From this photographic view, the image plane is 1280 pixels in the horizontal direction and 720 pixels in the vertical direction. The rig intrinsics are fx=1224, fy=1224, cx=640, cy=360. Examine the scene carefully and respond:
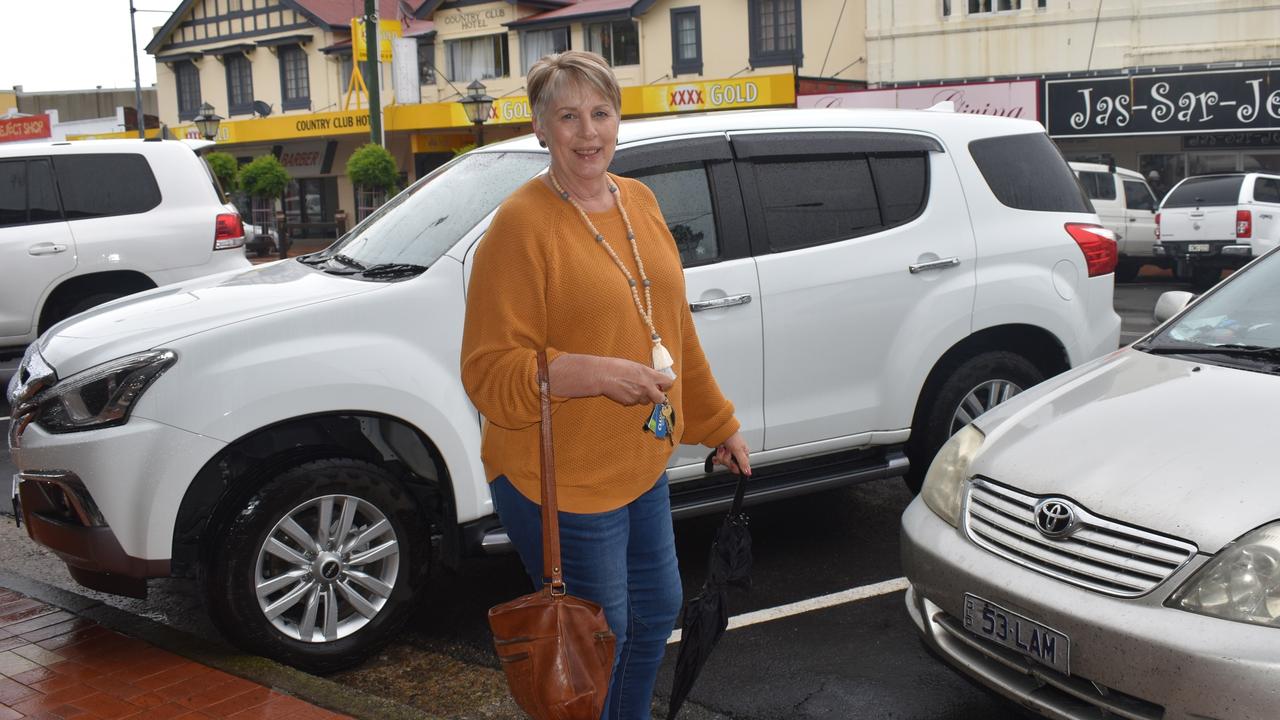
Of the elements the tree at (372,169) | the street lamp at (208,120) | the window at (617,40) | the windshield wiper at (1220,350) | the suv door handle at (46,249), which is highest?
the window at (617,40)

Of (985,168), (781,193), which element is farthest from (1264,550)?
(985,168)

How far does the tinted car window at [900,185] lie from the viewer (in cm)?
528

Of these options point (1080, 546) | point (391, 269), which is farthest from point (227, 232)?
point (1080, 546)

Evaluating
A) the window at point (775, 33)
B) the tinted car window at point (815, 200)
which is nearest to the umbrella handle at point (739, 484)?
the tinted car window at point (815, 200)

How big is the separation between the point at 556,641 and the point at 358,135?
38.2m

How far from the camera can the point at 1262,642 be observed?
2.77 meters

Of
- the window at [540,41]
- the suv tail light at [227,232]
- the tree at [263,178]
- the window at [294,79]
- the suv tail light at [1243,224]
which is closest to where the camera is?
the suv tail light at [227,232]

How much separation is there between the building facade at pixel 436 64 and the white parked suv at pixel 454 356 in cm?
1973

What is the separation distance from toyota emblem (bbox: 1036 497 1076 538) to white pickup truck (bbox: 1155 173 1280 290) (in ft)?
52.7

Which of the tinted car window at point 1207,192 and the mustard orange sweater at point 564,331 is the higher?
the tinted car window at point 1207,192

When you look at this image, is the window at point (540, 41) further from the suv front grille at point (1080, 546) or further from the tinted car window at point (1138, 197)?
the suv front grille at point (1080, 546)

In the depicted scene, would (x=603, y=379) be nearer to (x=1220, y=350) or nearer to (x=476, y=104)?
(x=1220, y=350)

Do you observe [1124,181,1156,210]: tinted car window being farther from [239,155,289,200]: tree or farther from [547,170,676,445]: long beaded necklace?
[547,170,676,445]: long beaded necklace

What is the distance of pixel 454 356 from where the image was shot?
4324 mm
